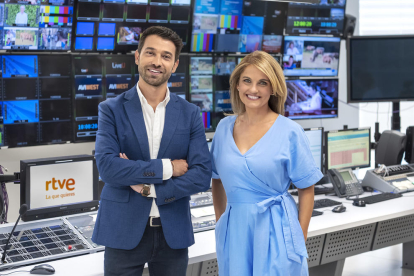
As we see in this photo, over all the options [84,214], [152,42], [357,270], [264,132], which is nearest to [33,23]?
[84,214]

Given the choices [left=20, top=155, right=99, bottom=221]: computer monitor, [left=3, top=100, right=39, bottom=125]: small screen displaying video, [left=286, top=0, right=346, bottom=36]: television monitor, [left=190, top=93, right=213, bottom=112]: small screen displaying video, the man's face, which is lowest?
[left=20, top=155, right=99, bottom=221]: computer monitor

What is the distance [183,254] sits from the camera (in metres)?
1.91

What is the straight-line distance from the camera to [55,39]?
3893 mm

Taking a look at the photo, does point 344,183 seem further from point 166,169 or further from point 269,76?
point 166,169

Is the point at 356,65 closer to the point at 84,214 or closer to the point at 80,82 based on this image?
the point at 80,82

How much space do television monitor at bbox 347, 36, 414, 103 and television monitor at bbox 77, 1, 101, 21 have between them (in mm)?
2264

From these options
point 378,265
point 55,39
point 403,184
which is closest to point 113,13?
point 55,39

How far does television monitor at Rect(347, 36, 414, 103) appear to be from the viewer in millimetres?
4473

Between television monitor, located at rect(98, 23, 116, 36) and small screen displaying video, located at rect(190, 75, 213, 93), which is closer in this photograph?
television monitor, located at rect(98, 23, 116, 36)

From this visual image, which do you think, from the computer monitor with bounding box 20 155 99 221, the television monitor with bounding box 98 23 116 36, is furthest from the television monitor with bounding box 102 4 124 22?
the computer monitor with bounding box 20 155 99 221

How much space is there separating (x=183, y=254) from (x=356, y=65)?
10.5 feet

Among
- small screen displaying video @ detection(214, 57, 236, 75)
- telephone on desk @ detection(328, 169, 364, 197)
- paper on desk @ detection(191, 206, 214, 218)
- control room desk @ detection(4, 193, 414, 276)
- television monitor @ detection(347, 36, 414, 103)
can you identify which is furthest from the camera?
small screen displaying video @ detection(214, 57, 236, 75)

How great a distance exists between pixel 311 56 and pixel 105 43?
7.18ft

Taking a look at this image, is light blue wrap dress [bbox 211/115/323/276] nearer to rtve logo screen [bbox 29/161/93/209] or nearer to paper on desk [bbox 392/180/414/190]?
rtve logo screen [bbox 29/161/93/209]
